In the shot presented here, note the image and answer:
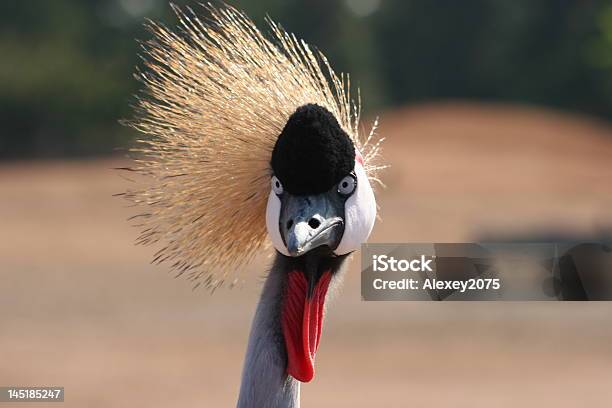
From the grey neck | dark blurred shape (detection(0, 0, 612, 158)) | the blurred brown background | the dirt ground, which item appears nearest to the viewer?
the grey neck

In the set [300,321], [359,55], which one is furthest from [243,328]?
[359,55]

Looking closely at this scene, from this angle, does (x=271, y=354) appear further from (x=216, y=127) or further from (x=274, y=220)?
(x=216, y=127)

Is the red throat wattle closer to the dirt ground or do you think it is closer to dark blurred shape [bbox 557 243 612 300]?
the dirt ground

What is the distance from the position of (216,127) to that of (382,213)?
12.1 m

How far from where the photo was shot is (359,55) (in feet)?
97.0

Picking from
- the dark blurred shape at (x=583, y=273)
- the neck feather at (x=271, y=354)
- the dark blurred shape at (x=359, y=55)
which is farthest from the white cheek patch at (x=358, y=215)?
the dark blurred shape at (x=359, y=55)

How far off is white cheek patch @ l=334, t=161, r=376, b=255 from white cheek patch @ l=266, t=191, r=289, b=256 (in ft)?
0.37

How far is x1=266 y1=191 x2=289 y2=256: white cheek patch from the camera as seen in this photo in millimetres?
2051

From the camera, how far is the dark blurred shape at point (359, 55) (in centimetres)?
2527

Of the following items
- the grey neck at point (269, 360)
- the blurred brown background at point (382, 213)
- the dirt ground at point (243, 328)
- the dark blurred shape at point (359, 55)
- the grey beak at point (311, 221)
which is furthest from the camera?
the dark blurred shape at point (359, 55)

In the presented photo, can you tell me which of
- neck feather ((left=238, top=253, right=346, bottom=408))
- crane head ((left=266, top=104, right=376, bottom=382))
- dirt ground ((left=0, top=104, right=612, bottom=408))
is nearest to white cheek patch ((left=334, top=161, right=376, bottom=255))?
crane head ((left=266, top=104, right=376, bottom=382))

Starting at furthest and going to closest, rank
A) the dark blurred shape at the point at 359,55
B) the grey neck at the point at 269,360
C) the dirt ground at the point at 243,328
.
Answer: the dark blurred shape at the point at 359,55, the dirt ground at the point at 243,328, the grey neck at the point at 269,360

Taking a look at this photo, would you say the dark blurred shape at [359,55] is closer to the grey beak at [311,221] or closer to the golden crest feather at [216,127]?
the golden crest feather at [216,127]

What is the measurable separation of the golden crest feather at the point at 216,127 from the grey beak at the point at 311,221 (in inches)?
5.4
